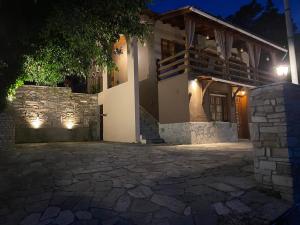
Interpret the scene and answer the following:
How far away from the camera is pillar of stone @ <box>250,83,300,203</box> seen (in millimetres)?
4738

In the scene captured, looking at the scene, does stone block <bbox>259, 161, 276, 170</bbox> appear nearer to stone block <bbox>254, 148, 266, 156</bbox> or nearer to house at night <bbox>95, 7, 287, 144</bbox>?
stone block <bbox>254, 148, 266, 156</bbox>

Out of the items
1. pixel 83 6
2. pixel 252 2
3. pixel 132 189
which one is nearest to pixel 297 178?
pixel 132 189

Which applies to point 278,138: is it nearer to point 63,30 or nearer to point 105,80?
point 63,30

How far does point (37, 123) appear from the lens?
14.4m

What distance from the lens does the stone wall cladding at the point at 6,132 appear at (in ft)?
32.0

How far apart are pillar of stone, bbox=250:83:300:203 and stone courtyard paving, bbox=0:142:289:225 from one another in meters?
0.34

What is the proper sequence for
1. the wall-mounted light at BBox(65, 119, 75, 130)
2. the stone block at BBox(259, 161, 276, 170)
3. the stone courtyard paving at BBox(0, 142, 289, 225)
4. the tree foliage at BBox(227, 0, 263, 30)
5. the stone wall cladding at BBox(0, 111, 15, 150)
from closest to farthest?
1. the stone courtyard paving at BBox(0, 142, 289, 225)
2. the stone block at BBox(259, 161, 276, 170)
3. the stone wall cladding at BBox(0, 111, 15, 150)
4. the wall-mounted light at BBox(65, 119, 75, 130)
5. the tree foliage at BBox(227, 0, 263, 30)

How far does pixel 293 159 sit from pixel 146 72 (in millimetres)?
11668

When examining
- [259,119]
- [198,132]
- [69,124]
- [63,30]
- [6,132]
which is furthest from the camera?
[69,124]

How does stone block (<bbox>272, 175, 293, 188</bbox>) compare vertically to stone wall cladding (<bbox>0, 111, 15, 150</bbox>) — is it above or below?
below

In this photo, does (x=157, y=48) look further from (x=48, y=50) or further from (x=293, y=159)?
(x=293, y=159)

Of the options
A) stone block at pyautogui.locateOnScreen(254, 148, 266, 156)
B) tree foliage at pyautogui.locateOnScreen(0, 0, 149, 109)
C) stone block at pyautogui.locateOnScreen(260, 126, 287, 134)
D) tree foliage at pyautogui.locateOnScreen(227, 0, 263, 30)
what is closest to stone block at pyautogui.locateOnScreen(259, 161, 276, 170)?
stone block at pyautogui.locateOnScreen(254, 148, 266, 156)

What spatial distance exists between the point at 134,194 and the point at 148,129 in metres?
9.35

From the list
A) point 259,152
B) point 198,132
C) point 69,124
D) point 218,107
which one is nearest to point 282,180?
point 259,152
